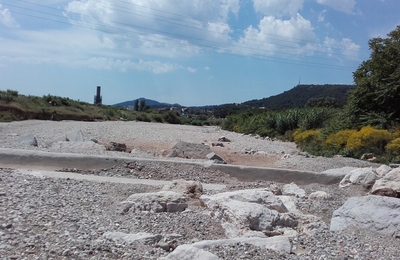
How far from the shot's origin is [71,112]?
41312mm

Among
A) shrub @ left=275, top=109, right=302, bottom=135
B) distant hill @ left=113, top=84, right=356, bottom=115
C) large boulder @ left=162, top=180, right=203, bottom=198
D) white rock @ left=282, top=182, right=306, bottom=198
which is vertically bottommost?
white rock @ left=282, top=182, right=306, bottom=198

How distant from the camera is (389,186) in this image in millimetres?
8172

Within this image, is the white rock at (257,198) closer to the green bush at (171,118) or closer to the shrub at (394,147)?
the shrub at (394,147)

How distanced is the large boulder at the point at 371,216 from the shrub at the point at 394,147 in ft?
29.7

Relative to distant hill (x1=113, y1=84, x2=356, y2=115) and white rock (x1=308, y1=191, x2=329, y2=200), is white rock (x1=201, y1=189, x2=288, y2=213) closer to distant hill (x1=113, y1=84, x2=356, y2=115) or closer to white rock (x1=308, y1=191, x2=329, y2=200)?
white rock (x1=308, y1=191, x2=329, y2=200)

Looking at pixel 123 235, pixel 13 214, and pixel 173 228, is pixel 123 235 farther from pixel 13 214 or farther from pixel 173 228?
pixel 13 214

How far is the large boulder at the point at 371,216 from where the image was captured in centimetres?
627

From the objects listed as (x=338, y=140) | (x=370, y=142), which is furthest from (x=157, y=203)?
(x=338, y=140)

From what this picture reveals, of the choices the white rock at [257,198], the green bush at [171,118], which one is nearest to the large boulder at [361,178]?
the white rock at [257,198]

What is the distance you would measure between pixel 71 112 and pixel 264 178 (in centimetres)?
3380

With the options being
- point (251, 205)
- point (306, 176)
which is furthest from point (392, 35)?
point (251, 205)

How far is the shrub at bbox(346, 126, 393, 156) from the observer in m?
16.2

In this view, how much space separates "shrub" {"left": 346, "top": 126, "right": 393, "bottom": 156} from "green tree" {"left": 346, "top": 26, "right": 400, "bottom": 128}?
7.35ft

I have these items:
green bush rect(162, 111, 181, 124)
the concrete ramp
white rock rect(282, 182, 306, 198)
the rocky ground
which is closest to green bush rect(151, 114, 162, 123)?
green bush rect(162, 111, 181, 124)
